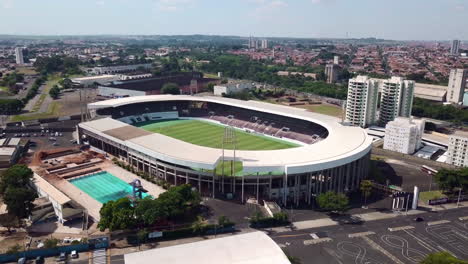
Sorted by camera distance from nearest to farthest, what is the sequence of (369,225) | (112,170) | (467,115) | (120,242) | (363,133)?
(120,242) < (369,225) < (112,170) < (363,133) < (467,115)

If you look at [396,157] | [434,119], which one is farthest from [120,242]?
[434,119]

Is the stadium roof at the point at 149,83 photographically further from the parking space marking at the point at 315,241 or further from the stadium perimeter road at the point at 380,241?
the parking space marking at the point at 315,241

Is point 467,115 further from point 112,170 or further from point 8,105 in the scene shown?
point 8,105

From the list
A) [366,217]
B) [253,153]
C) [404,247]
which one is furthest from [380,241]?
[253,153]

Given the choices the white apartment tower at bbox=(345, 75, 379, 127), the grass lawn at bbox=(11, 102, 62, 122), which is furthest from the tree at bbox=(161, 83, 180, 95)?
the white apartment tower at bbox=(345, 75, 379, 127)

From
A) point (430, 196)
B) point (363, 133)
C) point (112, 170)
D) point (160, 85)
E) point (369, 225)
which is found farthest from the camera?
point (160, 85)

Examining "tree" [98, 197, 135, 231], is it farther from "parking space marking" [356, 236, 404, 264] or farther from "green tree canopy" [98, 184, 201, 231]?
"parking space marking" [356, 236, 404, 264]
